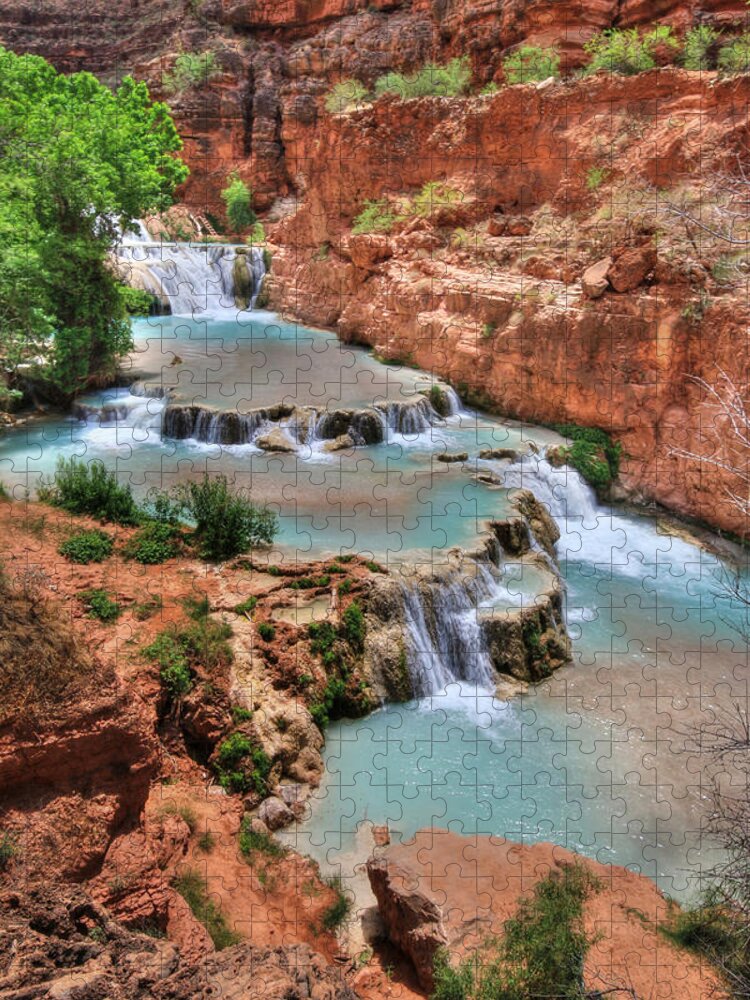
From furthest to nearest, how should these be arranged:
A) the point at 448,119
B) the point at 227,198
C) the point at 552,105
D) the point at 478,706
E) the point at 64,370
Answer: the point at 227,198
the point at 448,119
the point at 552,105
the point at 64,370
the point at 478,706

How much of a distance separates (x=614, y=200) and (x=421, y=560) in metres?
10.5

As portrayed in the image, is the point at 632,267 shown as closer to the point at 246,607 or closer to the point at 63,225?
the point at 246,607

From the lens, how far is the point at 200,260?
84.1ft

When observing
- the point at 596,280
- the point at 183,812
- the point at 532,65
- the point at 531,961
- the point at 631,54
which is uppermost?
the point at 532,65

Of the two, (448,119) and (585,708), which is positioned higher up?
(448,119)

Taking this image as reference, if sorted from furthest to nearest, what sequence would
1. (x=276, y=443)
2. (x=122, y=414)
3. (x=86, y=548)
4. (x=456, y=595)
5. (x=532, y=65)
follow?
1. (x=532, y=65)
2. (x=122, y=414)
3. (x=276, y=443)
4. (x=456, y=595)
5. (x=86, y=548)

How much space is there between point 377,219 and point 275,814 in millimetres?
17291

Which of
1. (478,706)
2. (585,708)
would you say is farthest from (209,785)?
(585,708)

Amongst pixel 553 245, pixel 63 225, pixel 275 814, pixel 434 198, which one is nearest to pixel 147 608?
pixel 275 814

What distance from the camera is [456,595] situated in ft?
32.3

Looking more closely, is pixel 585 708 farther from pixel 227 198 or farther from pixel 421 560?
pixel 227 198

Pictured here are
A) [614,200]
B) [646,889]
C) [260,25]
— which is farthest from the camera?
[260,25]

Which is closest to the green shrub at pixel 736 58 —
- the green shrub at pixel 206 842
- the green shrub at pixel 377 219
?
the green shrub at pixel 377 219
